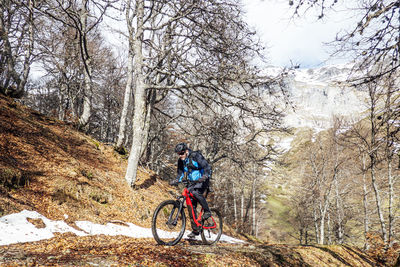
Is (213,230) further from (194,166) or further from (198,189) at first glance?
(194,166)

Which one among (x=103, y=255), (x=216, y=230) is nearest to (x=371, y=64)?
(x=216, y=230)

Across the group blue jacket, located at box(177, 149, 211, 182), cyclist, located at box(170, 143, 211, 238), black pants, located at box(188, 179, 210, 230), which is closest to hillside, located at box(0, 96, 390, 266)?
black pants, located at box(188, 179, 210, 230)

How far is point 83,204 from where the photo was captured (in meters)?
6.80

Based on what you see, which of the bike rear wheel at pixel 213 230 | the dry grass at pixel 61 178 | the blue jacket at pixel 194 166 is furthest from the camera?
the bike rear wheel at pixel 213 230

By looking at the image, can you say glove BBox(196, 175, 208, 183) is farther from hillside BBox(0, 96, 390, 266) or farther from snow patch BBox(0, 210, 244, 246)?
snow patch BBox(0, 210, 244, 246)

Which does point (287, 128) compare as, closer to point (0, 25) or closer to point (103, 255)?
point (103, 255)

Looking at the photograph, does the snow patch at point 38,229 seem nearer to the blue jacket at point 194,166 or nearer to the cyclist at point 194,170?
the cyclist at point 194,170

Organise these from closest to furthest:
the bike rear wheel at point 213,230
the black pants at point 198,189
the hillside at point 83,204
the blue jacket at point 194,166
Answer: the hillside at point 83,204
the blue jacket at point 194,166
the black pants at point 198,189
the bike rear wheel at point 213,230

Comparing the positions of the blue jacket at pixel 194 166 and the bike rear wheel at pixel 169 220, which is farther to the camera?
the blue jacket at pixel 194 166

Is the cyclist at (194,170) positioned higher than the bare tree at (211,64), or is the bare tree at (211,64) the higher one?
the bare tree at (211,64)

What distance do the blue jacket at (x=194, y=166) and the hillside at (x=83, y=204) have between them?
1567 mm

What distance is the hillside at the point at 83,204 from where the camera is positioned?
11.1ft

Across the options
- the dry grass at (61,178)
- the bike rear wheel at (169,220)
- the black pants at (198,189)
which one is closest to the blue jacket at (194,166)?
the black pants at (198,189)

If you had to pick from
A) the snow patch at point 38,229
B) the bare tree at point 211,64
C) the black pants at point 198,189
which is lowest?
the snow patch at point 38,229
